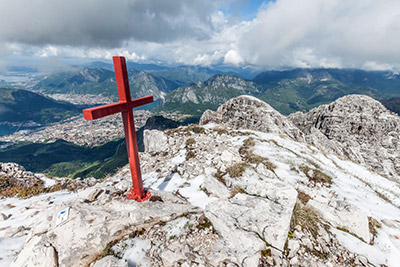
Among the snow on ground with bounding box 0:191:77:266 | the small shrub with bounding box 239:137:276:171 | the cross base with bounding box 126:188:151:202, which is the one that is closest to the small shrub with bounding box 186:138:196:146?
the small shrub with bounding box 239:137:276:171

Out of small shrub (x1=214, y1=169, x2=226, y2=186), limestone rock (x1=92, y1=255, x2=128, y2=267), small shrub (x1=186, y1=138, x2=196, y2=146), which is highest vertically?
limestone rock (x1=92, y1=255, x2=128, y2=267)

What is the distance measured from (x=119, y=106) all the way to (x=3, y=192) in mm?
14527

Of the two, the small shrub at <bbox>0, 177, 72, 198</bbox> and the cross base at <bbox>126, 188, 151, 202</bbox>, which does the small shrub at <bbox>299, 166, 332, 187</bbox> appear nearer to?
the cross base at <bbox>126, 188, 151, 202</bbox>

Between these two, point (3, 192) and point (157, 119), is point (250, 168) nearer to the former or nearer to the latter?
point (3, 192)

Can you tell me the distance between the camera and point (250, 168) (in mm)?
12867

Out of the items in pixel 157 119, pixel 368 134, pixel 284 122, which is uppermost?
pixel 284 122

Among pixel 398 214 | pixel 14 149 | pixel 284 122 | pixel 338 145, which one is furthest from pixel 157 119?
pixel 14 149

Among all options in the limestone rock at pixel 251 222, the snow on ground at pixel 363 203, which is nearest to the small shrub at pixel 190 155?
the snow on ground at pixel 363 203

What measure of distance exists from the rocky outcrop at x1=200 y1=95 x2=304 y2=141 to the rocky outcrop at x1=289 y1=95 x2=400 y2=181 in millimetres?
5278

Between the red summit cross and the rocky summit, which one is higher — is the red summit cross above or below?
above

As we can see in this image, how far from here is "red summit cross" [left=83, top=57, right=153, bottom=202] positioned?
6.87m

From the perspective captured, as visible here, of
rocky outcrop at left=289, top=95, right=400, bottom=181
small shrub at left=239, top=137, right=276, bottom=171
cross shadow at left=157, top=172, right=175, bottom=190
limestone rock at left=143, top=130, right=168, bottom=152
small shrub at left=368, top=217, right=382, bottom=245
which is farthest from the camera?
rocky outcrop at left=289, top=95, right=400, bottom=181

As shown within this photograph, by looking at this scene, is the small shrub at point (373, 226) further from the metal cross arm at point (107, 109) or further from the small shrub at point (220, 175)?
the metal cross arm at point (107, 109)

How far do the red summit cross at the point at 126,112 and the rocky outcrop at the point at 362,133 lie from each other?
33038 mm
